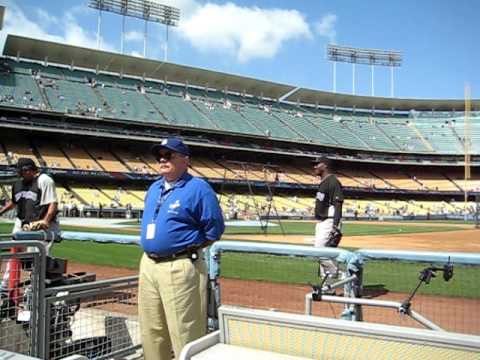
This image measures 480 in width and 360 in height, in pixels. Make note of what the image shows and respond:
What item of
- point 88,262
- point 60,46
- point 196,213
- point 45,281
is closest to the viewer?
point 196,213

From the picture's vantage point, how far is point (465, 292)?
9.02 metres

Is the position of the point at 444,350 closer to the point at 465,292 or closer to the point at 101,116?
the point at 465,292

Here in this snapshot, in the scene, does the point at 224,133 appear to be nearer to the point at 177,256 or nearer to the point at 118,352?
the point at 118,352

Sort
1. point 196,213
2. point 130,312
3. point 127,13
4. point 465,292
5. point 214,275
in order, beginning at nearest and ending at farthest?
point 196,213
point 214,275
point 130,312
point 465,292
point 127,13

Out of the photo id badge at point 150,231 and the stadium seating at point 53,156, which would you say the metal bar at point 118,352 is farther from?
the stadium seating at point 53,156

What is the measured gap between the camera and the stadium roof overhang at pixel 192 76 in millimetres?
57250

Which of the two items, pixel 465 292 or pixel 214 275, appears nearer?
pixel 214 275

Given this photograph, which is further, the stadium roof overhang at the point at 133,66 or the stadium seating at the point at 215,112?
the stadium roof overhang at the point at 133,66

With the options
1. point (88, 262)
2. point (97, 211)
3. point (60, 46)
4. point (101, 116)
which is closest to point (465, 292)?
point (88, 262)

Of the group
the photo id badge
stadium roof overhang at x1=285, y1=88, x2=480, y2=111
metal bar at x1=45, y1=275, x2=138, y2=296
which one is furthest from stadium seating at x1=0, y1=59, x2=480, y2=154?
the photo id badge

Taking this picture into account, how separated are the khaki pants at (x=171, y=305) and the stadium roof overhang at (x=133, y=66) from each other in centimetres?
5781

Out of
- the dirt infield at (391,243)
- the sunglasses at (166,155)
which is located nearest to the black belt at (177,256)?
the sunglasses at (166,155)

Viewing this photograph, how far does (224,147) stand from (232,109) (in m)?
10.6

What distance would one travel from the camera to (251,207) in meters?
47.3
